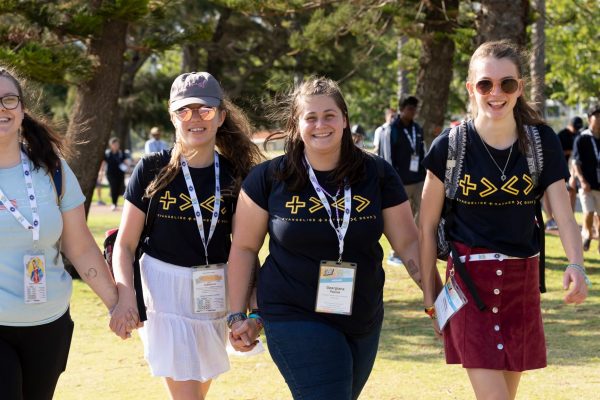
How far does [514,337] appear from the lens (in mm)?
4289

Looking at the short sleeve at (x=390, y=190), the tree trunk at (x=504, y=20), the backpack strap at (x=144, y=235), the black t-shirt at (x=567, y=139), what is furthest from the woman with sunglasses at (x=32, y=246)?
the black t-shirt at (x=567, y=139)

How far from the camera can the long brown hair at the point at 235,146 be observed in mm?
4805

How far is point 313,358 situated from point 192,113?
1412 millimetres

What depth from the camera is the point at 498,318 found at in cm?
429

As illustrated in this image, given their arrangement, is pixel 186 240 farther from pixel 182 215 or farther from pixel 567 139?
pixel 567 139

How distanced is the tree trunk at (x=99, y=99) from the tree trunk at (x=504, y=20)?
13.5 feet

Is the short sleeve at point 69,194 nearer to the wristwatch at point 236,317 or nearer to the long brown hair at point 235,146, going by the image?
the long brown hair at point 235,146

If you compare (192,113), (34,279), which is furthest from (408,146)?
(34,279)

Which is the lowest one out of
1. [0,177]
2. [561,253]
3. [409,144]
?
[561,253]

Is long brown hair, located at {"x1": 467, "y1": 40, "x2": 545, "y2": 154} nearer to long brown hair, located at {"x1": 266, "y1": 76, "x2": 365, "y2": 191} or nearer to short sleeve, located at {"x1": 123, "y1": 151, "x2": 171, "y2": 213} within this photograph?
long brown hair, located at {"x1": 266, "y1": 76, "x2": 365, "y2": 191}

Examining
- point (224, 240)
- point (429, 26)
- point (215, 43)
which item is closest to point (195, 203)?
point (224, 240)

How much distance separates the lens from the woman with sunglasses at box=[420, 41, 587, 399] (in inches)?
167

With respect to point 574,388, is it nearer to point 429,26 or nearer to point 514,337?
point 514,337

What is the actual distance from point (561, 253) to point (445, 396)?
777 centimetres
